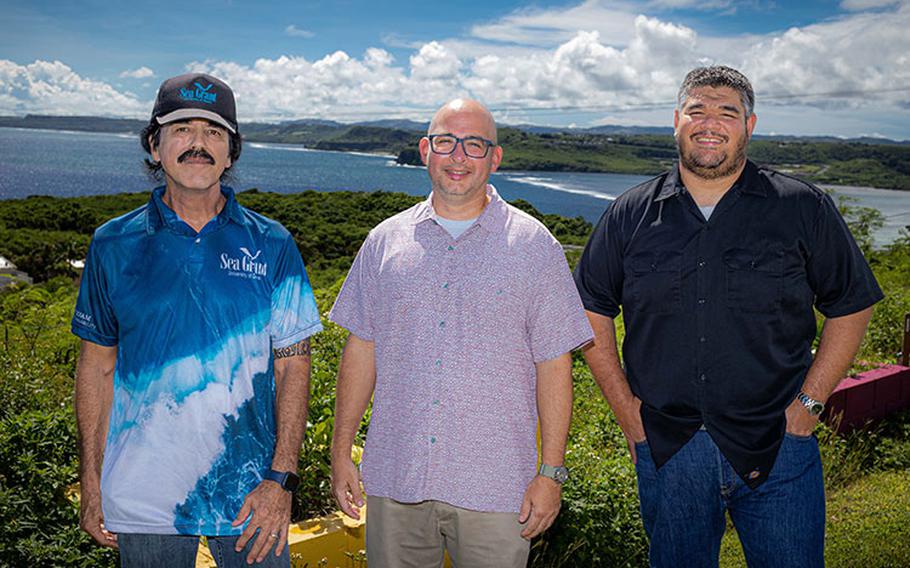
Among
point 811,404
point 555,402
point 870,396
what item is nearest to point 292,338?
point 555,402

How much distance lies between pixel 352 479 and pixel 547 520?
0.70m

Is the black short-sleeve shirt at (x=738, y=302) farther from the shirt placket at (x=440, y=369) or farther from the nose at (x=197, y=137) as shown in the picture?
the nose at (x=197, y=137)

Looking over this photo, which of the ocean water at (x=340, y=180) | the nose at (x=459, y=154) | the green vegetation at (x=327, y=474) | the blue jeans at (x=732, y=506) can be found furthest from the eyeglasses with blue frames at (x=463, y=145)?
the ocean water at (x=340, y=180)

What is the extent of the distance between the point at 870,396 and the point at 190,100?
7427mm

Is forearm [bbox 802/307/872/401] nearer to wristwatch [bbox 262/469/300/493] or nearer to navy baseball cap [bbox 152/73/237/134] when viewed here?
wristwatch [bbox 262/469/300/493]

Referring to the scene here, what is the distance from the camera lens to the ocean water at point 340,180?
220 ft

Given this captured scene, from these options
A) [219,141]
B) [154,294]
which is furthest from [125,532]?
[219,141]

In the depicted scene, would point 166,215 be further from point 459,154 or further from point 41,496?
point 41,496

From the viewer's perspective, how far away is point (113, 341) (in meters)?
2.36

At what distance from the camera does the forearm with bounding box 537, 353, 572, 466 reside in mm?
2547

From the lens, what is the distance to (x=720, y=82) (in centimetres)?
289

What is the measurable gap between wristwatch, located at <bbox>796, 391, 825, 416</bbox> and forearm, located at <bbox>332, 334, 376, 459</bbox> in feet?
5.16

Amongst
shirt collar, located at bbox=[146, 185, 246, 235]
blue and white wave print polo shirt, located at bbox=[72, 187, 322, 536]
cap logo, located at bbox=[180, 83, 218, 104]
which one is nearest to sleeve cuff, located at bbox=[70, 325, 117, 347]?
blue and white wave print polo shirt, located at bbox=[72, 187, 322, 536]

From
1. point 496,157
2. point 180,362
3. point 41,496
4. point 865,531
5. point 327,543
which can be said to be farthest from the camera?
point 865,531
